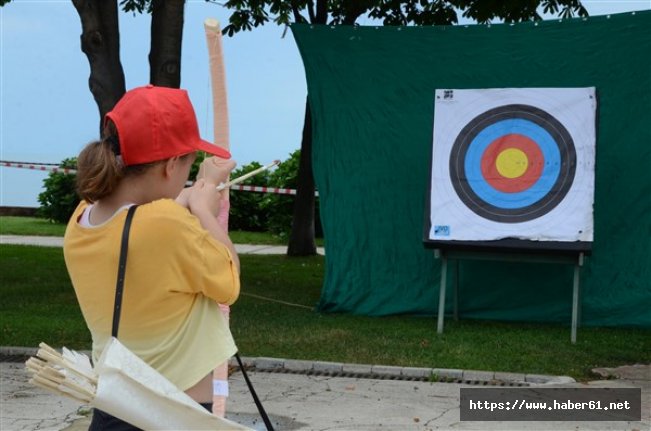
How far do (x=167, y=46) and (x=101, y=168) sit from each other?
7.61m

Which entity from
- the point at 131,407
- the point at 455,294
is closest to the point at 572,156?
the point at 455,294

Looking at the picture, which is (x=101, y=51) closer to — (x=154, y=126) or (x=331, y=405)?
(x=331, y=405)

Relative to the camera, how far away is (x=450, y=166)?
8.68m

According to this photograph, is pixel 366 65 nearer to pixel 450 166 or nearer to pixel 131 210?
Result: pixel 450 166

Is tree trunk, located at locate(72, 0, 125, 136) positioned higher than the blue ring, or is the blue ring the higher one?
tree trunk, located at locate(72, 0, 125, 136)

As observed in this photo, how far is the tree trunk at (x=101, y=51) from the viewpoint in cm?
978

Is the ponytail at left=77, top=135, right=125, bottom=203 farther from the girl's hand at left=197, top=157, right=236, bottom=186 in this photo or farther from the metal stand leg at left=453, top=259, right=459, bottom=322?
the metal stand leg at left=453, top=259, right=459, bottom=322

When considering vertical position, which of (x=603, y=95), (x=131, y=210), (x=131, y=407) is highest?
(x=603, y=95)

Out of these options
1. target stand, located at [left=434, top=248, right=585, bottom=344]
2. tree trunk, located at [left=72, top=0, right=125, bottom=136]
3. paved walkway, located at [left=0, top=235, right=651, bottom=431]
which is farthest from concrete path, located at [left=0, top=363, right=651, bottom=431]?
tree trunk, located at [left=72, top=0, right=125, bottom=136]

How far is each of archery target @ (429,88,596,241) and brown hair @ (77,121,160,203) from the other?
243 inches

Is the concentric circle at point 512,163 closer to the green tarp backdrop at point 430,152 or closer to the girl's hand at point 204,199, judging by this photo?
the green tarp backdrop at point 430,152

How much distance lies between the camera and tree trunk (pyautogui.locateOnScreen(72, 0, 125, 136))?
978 cm

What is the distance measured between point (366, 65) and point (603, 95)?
2063 millimetres

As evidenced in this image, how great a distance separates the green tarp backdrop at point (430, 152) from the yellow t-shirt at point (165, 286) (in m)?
6.59
